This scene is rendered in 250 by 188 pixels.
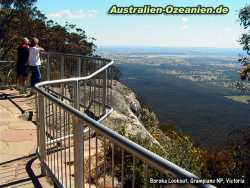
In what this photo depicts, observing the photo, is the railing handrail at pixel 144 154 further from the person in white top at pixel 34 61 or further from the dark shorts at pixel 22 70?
the dark shorts at pixel 22 70

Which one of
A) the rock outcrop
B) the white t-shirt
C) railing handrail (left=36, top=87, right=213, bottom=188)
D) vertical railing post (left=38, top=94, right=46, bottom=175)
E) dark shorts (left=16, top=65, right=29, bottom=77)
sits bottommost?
the rock outcrop

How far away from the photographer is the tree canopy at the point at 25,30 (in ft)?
116

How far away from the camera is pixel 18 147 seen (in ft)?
25.9

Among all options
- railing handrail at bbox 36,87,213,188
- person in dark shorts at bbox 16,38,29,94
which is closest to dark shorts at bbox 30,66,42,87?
person in dark shorts at bbox 16,38,29,94

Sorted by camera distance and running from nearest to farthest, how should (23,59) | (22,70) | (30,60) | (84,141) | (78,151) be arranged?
(78,151) → (84,141) → (30,60) → (23,59) → (22,70)

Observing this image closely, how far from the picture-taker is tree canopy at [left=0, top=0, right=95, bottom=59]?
35406 mm

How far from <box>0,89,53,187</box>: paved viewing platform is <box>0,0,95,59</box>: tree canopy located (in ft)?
81.1

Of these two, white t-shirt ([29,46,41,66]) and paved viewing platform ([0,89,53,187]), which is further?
white t-shirt ([29,46,41,66])

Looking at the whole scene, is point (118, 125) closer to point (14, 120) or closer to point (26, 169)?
point (14, 120)

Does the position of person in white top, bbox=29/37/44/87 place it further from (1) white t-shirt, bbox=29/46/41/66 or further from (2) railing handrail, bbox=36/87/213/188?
(2) railing handrail, bbox=36/87/213/188

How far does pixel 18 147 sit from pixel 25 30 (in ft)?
108

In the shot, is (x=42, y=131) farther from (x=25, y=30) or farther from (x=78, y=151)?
(x=25, y=30)

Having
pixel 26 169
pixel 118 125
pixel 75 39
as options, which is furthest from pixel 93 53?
pixel 26 169

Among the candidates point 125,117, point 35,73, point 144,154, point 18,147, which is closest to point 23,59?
point 35,73
